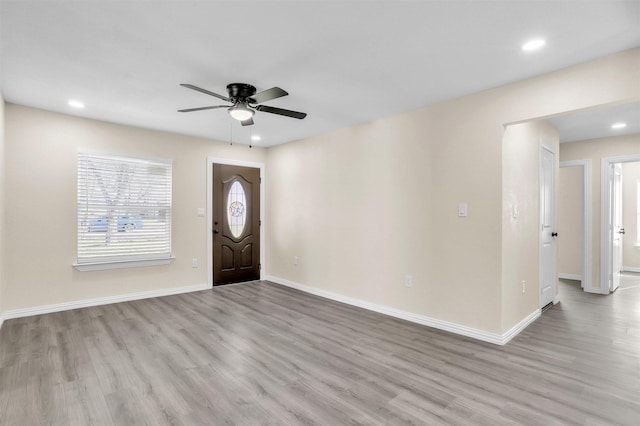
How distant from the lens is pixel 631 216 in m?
6.82

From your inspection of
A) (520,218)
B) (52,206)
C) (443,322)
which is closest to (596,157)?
(520,218)

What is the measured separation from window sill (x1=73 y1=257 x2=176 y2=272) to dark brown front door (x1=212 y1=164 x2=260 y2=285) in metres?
0.85

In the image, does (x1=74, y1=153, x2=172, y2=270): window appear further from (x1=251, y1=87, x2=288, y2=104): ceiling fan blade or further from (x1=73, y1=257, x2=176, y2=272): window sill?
(x1=251, y1=87, x2=288, y2=104): ceiling fan blade

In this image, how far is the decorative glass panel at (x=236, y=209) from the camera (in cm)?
569

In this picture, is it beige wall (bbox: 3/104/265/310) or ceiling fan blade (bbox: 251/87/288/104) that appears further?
beige wall (bbox: 3/104/265/310)

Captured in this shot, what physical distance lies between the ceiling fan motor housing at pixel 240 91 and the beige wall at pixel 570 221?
6.01 meters

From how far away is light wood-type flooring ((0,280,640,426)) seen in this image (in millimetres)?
2016

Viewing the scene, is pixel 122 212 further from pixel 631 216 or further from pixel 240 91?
pixel 631 216

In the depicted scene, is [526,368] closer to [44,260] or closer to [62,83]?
[62,83]


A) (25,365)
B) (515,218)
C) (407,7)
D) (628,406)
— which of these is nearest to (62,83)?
(25,365)

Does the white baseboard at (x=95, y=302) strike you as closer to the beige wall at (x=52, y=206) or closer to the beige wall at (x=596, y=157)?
the beige wall at (x=52, y=206)

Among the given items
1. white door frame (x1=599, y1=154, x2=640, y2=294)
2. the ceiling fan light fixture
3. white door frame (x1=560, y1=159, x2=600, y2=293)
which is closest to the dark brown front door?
the ceiling fan light fixture

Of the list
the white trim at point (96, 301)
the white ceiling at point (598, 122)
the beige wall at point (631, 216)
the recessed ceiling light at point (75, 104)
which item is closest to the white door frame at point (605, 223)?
the white ceiling at point (598, 122)

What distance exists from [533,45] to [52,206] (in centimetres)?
539
